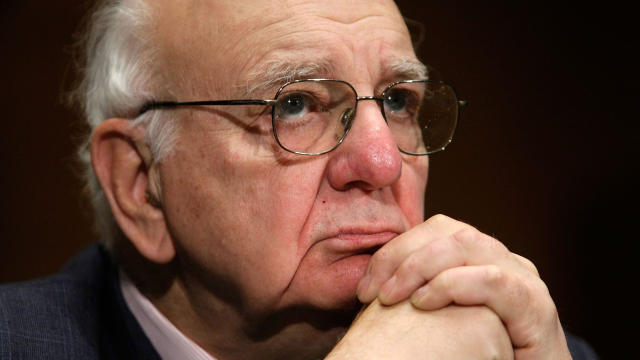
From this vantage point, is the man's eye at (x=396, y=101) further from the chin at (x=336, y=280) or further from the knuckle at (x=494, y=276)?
the knuckle at (x=494, y=276)

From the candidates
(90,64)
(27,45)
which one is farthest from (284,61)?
(27,45)

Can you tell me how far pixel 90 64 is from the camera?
213 centimetres

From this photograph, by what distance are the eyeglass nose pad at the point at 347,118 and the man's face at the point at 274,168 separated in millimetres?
22

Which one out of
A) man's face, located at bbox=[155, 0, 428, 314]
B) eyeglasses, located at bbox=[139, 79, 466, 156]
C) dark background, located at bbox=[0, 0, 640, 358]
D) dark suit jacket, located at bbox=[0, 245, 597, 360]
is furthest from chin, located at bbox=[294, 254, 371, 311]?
dark background, located at bbox=[0, 0, 640, 358]

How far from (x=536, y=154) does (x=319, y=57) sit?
7.21ft

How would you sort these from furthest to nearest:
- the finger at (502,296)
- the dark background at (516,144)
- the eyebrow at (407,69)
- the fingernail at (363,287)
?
the dark background at (516,144), the eyebrow at (407,69), the fingernail at (363,287), the finger at (502,296)

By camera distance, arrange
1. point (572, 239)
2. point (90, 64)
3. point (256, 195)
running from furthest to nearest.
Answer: point (572, 239), point (90, 64), point (256, 195)

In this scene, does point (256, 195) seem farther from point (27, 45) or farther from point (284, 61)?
point (27, 45)

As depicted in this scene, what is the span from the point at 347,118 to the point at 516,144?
2.04m

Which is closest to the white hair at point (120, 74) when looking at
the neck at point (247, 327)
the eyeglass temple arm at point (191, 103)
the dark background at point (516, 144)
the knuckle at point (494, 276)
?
the eyeglass temple arm at point (191, 103)

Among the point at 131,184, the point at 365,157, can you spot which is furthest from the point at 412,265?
the point at 131,184

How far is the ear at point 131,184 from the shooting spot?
1812 millimetres

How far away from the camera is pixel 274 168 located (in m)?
1.59

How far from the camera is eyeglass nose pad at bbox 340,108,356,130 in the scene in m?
1.62
